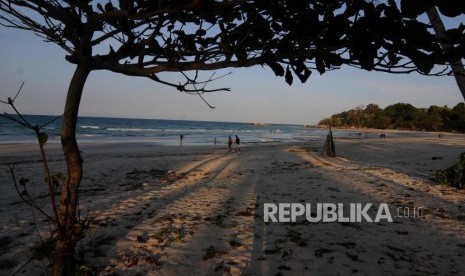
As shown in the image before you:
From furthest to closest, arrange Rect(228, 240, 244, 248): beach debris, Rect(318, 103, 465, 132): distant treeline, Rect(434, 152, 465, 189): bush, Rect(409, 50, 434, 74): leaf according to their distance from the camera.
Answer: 1. Rect(318, 103, 465, 132): distant treeline
2. Rect(434, 152, 465, 189): bush
3. Rect(228, 240, 244, 248): beach debris
4. Rect(409, 50, 434, 74): leaf

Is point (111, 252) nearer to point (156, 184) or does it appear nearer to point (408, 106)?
point (156, 184)

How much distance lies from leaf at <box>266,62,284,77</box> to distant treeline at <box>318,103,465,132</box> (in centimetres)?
5804

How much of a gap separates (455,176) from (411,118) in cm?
8204

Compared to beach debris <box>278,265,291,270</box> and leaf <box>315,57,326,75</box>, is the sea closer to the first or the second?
leaf <box>315,57,326,75</box>

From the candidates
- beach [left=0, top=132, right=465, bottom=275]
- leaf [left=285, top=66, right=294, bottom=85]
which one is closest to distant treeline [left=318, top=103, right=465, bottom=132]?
beach [left=0, top=132, right=465, bottom=275]

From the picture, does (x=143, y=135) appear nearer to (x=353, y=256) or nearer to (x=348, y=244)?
(x=348, y=244)

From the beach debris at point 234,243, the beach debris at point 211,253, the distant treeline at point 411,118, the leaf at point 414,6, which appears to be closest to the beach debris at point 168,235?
the beach debris at point 211,253

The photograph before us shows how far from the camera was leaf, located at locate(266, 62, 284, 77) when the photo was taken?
2.57 metres

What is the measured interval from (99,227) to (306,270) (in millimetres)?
3316

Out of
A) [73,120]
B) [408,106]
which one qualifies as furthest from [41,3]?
[408,106]

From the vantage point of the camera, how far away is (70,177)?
2859 millimetres

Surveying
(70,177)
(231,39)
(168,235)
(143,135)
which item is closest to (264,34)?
(231,39)

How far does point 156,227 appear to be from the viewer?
529cm

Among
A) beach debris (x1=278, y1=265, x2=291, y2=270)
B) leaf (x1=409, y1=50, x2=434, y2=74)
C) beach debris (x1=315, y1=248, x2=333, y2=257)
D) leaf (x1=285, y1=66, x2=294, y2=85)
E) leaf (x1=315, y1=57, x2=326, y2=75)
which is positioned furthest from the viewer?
beach debris (x1=315, y1=248, x2=333, y2=257)
